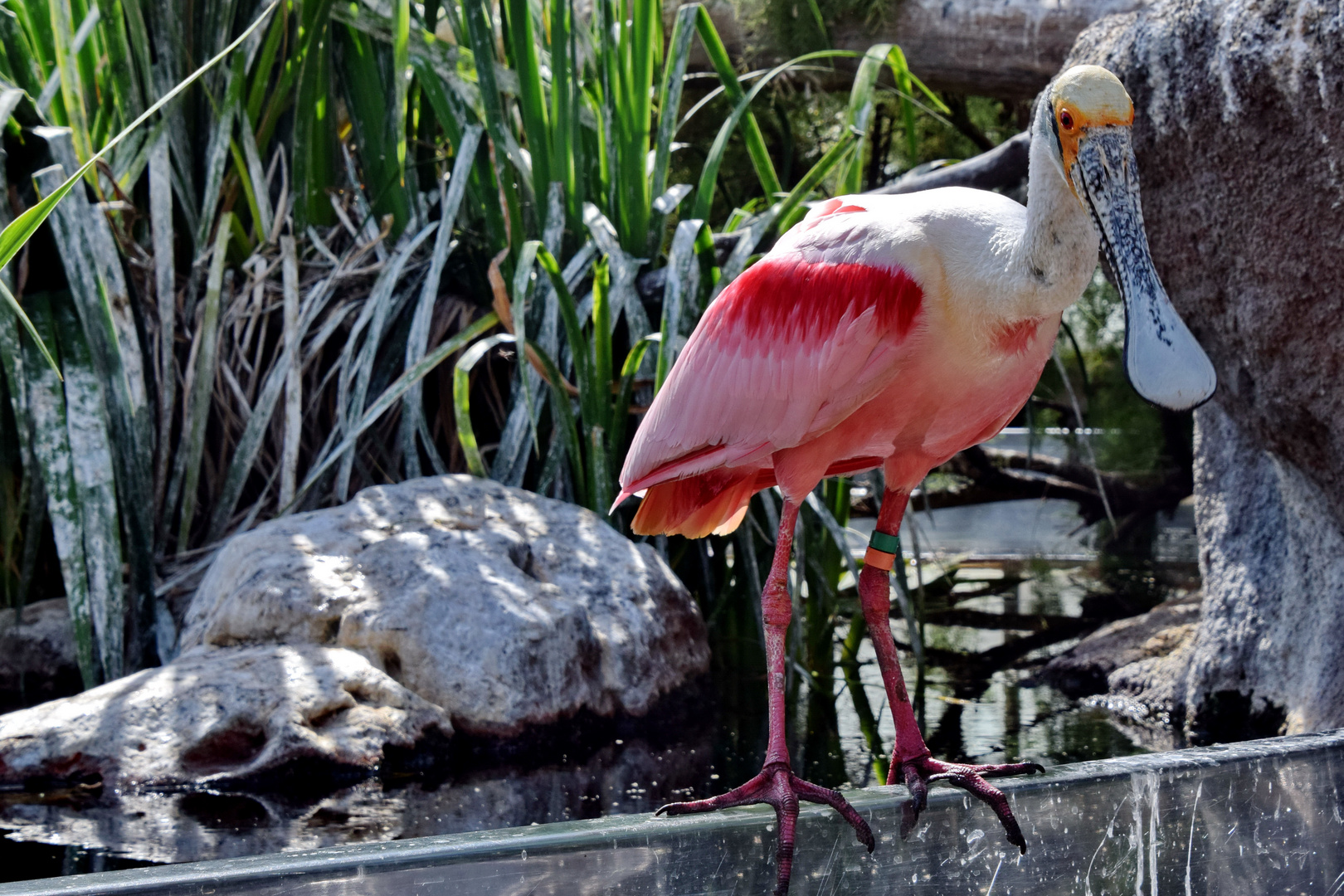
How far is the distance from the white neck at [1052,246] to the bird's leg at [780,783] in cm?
41

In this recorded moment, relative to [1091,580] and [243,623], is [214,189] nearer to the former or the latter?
[243,623]

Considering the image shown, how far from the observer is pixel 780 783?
1.42m

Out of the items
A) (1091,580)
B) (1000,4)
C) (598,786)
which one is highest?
(1000,4)

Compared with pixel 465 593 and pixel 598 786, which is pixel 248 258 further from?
pixel 598 786

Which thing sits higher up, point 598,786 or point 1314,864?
point 1314,864

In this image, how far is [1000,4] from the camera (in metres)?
3.86

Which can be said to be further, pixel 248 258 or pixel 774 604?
pixel 248 258

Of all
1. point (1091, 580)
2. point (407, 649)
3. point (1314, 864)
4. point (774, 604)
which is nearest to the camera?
point (1314, 864)

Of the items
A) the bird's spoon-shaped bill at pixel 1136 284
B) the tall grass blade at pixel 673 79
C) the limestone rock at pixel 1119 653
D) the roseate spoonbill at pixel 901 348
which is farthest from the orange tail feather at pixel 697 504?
the tall grass blade at pixel 673 79

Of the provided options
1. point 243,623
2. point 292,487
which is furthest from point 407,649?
point 292,487

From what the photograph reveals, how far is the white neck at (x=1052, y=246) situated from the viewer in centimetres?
145

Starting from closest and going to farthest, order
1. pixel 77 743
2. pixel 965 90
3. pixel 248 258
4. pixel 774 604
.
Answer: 1. pixel 774 604
2. pixel 77 743
3. pixel 248 258
4. pixel 965 90

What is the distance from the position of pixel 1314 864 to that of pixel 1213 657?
4.64 ft

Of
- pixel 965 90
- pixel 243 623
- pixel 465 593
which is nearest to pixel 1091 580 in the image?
pixel 965 90
